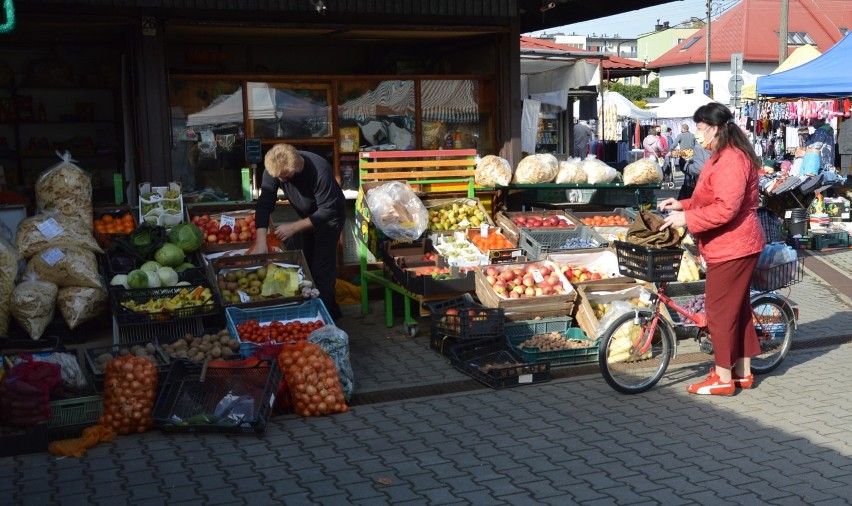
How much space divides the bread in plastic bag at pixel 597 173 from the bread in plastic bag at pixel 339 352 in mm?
4803

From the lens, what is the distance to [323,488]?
5121 mm

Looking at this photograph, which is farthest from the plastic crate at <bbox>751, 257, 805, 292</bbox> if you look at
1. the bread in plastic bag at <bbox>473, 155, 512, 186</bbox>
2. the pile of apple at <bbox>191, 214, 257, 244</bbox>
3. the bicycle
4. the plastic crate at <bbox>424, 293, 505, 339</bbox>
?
the pile of apple at <bbox>191, 214, 257, 244</bbox>

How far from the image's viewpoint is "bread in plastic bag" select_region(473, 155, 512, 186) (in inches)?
404

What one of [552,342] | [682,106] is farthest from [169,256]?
[682,106]

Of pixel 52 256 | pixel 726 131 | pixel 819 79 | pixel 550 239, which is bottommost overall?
pixel 550 239

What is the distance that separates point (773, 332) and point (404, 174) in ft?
13.8

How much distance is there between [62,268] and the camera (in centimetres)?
784

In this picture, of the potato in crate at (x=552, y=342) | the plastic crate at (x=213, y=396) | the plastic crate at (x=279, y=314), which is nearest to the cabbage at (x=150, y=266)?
the plastic crate at (x=279, y=314)

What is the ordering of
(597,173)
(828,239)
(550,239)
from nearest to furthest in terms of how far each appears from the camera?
1. (550,239)
2. (597,173)
3. (828,239)

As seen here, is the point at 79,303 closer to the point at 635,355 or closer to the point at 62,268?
the point at 62,268

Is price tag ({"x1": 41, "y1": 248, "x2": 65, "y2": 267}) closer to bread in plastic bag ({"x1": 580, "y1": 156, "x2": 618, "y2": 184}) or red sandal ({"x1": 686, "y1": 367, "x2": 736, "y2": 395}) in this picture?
red sandal ({"x1": 686, "y1": 367, "x2": 736, "y2": 395})

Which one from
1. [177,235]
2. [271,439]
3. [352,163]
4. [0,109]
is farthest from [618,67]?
[271,439]

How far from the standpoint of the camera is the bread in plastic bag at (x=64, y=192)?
8.47 m

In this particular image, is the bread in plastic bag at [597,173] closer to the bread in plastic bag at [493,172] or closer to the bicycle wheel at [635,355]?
the bread in plastic bag at [493,172]
